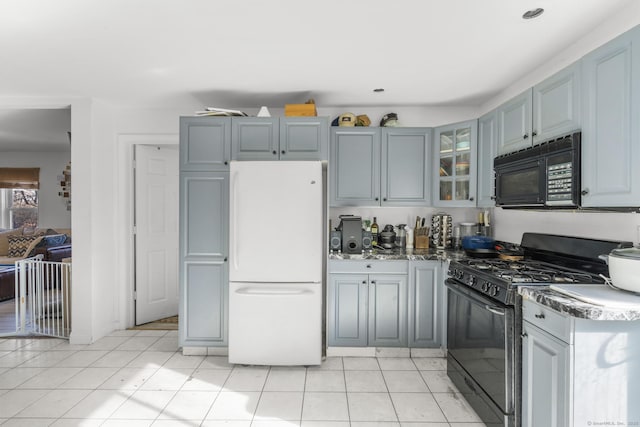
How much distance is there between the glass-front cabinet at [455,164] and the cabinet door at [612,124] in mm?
1263

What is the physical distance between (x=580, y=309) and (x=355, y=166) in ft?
7.11

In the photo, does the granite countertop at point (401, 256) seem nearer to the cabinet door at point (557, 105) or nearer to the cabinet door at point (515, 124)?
the cabinet door at point (515, 124)

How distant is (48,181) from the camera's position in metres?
6.39

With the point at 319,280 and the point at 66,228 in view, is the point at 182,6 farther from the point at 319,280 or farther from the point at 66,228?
the point at 66,228

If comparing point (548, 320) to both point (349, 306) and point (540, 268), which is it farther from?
point (349, 306)

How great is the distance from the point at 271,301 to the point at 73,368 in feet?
5.65

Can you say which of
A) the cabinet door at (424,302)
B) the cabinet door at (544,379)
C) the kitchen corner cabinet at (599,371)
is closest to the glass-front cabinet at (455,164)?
the cabinet door at (424,302)

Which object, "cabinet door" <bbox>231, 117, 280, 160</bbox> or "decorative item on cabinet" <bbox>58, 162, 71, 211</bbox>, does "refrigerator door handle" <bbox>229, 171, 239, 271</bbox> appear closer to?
"cabinet door" <bbox>231, 117, 280, 160</bbox>

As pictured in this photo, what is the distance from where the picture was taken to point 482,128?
116 inches

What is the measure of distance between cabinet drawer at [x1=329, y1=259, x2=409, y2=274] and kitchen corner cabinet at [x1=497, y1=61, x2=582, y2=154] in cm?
121

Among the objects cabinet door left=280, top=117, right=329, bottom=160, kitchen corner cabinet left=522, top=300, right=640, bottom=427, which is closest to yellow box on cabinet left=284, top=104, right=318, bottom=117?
cabinet door left=280, top=117, right=329, bottom=160

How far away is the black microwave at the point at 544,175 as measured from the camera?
5.95 ft

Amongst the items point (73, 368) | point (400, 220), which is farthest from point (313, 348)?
point (73, 368)

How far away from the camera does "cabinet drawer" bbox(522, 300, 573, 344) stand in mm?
1457
